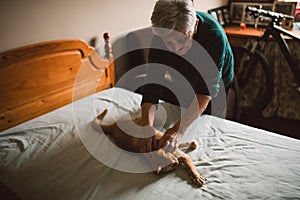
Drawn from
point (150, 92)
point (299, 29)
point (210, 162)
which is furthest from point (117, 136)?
point (299, 29)

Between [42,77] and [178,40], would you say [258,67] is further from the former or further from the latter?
[42,77]

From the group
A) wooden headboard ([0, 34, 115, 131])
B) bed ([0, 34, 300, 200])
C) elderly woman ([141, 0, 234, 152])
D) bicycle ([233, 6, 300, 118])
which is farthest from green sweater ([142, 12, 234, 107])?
bicycle ([233, 6, 300, 118])

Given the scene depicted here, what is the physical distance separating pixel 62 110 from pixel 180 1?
901 mm

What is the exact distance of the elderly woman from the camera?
996 mm

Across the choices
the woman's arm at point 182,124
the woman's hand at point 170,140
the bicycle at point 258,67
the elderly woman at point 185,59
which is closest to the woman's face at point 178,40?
the elderly woman at point 185,59

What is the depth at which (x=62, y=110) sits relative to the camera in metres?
1.44

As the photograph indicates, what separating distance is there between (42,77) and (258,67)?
1.95 m

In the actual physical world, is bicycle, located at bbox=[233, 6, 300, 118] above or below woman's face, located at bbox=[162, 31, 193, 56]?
below

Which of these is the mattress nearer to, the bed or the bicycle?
the bed

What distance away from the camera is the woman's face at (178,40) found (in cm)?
101

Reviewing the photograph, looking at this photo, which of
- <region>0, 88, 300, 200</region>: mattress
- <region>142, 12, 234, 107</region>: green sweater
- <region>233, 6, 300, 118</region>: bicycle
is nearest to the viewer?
<region>0, 88, 300, 200</region>: mattress

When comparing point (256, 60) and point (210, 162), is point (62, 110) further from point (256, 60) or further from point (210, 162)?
point (256, 60)

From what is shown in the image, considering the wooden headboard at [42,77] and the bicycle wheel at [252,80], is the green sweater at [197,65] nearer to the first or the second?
the wooden headboard at [42,77]

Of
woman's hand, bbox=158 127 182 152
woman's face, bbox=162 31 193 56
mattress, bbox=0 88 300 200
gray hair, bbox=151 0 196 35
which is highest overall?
gray hair, bbox=151 0 196 35
